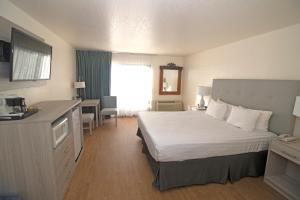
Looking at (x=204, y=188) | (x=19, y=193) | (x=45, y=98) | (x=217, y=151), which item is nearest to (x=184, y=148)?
(x=217, y=151)

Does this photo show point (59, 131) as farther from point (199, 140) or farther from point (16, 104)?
point (199, 140)

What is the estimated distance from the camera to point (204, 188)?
7.02ft

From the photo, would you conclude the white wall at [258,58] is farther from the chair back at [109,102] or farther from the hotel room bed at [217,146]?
the chair back at [109,102]

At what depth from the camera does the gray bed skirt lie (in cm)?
206

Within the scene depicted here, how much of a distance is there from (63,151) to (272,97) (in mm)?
3288

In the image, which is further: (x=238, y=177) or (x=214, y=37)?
(x=214, y=37)

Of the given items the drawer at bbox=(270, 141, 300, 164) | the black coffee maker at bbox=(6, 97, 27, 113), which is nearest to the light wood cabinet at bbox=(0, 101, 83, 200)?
the black coffee maker at bbox=(6, 97, 27, 113)

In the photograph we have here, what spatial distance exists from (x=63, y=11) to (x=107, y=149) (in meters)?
2.55

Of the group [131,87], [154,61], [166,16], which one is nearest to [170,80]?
[154,61]

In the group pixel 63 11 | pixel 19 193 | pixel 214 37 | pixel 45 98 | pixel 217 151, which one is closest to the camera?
pixel 19 193

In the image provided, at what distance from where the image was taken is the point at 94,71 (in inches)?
204

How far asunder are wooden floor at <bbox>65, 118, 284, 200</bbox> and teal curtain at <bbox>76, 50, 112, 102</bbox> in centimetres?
259

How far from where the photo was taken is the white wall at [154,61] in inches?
212

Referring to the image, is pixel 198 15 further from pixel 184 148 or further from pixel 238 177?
pixel 238 177
